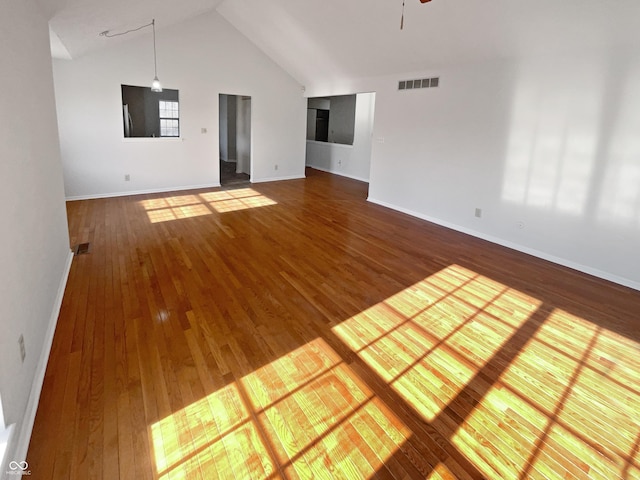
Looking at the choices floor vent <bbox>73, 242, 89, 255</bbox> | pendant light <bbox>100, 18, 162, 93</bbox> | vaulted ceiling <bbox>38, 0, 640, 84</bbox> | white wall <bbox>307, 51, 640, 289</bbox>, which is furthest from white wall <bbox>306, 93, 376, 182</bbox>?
floor vent <bbox>73, 242, 89, 255</bbox>

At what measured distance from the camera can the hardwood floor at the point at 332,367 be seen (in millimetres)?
1765

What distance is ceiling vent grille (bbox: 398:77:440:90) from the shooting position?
18.9 feet

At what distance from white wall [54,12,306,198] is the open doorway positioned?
2.40 ft

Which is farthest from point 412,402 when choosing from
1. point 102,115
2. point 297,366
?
point 102,115

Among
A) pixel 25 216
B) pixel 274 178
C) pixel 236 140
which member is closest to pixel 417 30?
pixel 25 216

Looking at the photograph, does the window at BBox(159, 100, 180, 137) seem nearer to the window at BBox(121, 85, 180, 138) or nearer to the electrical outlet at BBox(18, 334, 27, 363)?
the window at BBox(121, 85, 180, 138)

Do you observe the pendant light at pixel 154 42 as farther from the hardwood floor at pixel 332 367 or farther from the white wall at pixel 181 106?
the hardwood floor at pixel 332 367

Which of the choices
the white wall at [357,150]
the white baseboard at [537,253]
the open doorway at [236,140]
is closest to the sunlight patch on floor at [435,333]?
the white baseboard at [537,253]

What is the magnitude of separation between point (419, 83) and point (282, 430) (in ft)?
19.2

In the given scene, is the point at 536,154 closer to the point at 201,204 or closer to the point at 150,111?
the point at 201,204

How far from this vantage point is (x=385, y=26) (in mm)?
5164

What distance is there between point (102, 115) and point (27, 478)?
648 cm

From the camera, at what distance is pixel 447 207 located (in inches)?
234

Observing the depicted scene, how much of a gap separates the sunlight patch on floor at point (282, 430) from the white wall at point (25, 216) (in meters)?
0.71
